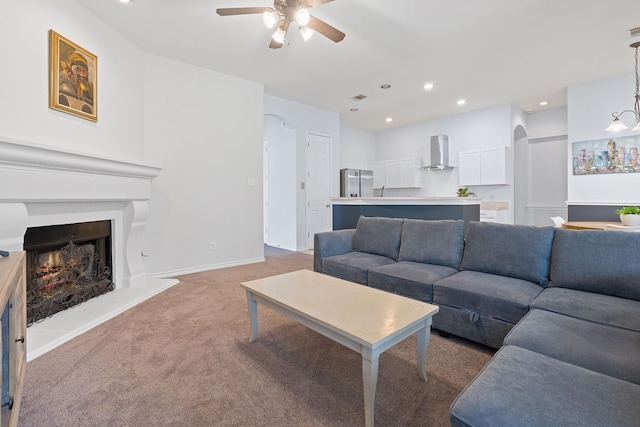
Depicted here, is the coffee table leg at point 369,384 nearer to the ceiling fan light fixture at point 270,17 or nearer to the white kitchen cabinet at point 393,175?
the ceiling fan light fixture at point 270,17

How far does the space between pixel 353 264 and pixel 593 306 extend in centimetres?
170

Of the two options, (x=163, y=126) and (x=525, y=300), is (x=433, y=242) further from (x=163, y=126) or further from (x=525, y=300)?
(x=163, y=126)

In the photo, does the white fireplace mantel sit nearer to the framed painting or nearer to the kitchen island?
the kitchen island

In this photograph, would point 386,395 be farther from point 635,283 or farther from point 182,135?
point 182,135

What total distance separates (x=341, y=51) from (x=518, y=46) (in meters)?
2.07

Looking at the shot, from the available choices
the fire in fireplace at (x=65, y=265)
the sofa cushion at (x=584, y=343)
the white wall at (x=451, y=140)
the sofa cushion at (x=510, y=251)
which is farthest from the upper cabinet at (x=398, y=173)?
the fire in fireplace at (x=65, y=265)

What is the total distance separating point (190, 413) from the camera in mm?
1445

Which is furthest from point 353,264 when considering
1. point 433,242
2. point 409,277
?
point 433,242

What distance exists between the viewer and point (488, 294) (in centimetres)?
194

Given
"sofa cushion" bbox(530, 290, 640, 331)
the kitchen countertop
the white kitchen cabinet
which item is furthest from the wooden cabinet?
the white kitchen cabinet

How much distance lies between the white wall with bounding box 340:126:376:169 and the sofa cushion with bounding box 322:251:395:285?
4535mm

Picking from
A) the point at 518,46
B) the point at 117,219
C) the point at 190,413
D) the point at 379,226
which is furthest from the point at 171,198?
the point at 518,46

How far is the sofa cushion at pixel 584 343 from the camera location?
44.4 inches

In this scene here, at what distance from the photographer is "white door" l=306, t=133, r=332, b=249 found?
5855 mm
